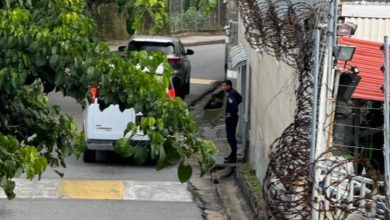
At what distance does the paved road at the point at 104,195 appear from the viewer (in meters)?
14.3

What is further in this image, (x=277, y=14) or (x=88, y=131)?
(x=88, y=131)

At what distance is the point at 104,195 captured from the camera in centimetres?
1547

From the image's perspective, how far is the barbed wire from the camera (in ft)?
23.0

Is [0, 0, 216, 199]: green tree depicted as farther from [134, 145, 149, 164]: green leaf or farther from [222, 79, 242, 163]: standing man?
[222, 79, 242, 163]: standing man

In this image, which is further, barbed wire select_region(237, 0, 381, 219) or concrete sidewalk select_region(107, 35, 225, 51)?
concrete sidewalk select_region(107, 35, 225, 51)

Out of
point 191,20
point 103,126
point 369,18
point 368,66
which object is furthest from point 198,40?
point 368,66

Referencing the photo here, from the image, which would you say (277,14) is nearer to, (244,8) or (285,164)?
(244,8)

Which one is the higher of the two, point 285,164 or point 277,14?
point 277,14

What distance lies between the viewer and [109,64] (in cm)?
621

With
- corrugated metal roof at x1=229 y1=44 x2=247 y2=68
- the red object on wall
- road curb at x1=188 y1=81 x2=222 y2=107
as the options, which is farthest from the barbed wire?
road curb at x1=188 y1=81 x2=222 y2=107

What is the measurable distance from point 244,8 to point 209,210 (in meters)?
3.81

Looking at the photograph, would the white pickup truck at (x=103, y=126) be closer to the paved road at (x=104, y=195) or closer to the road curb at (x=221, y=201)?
the paved road at (x=104, y=195)

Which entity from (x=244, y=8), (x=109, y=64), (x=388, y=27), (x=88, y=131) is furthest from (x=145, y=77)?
(x=88, y=131)

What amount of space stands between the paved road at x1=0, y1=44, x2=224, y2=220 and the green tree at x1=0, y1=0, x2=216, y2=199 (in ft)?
25.7
